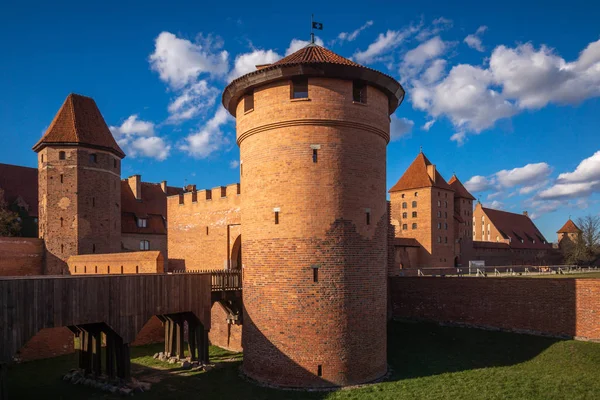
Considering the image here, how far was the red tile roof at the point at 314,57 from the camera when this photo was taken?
14.5 metres

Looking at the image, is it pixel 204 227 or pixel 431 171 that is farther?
pixel 431 171

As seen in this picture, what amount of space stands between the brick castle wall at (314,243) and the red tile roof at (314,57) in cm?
72

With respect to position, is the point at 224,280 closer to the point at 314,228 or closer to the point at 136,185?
the point at 314,228

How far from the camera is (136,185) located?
3838 cm

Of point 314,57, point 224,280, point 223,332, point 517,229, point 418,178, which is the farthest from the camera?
point 517,229

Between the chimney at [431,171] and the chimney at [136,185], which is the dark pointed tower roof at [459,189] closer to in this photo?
the chimney at [431,171]

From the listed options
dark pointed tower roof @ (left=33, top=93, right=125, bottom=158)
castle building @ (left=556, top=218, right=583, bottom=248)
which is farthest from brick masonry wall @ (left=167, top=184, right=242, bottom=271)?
castle building @ (left=556, top=218, right=583, bottom=248)

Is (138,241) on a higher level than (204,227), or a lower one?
lower

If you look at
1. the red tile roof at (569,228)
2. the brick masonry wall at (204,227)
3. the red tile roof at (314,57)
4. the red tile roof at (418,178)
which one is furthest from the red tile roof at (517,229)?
the red tile roof at (314,57)

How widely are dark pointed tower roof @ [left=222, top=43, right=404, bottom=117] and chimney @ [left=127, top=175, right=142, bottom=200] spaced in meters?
24.6

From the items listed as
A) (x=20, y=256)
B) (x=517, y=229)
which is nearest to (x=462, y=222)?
(x=517, y=229)

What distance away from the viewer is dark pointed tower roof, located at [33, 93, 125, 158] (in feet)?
97.1

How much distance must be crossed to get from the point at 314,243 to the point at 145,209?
27065 mm

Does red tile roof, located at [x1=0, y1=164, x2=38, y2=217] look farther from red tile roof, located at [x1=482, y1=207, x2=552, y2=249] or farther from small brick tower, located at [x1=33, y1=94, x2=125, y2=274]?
red tile roof, located at [x1=482, y1=207, x2=552, y2=249]
